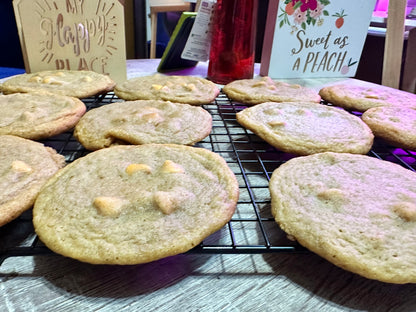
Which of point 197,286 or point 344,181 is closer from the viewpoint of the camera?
point 197,286

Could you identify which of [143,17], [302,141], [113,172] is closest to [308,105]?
[302,141]

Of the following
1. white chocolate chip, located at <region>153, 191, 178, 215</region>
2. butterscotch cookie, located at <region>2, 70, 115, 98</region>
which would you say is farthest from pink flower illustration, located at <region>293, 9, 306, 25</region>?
white chocolate chip, located at <region>153, 191, 178, 215</region>

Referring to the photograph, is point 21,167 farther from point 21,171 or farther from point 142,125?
point 142,125

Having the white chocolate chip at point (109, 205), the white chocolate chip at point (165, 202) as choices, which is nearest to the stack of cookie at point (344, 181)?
the white chocolate chip at point (165, 202)

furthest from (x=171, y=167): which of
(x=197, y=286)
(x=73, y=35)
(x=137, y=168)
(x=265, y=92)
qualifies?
(x=73, y=35)

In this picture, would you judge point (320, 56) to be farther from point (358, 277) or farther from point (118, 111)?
point (358, 277)

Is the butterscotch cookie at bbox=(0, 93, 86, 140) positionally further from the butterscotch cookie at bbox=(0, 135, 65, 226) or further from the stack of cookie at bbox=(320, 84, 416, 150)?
the stack of cookie at bbox=(320, 84, 416, 150)
